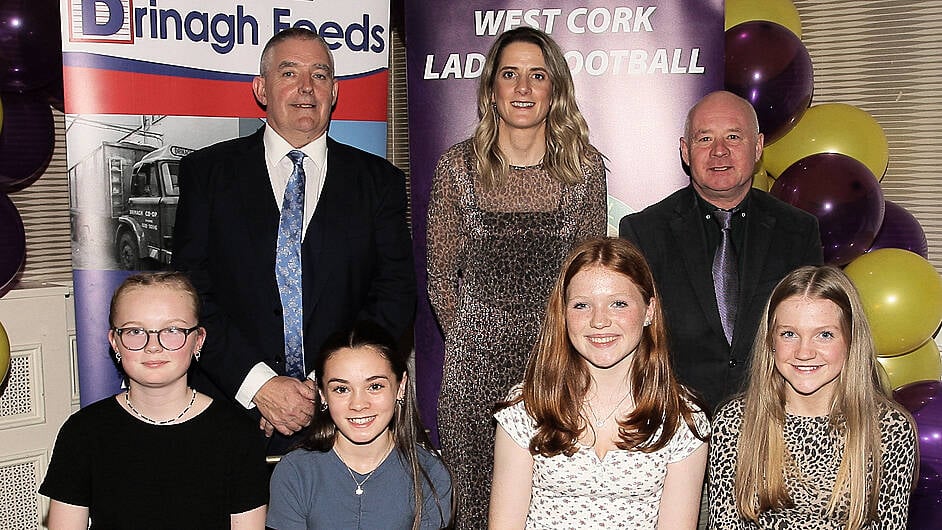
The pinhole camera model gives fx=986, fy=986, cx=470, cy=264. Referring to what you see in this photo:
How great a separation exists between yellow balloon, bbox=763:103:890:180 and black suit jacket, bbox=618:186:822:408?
3.33 ft

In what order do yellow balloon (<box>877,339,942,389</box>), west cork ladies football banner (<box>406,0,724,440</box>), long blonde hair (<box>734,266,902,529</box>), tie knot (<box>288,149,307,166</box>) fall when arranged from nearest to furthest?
long blonde hair (<box>734,266,902,529</box>)
tie knot (<box>288,149,307,166</box>)
west cork ladies football banner (<box>406,0,724,440</box>)
yellow balloon (<box>877,339,942,389</box>)

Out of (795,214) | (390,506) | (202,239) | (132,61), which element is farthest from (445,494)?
(132,61)

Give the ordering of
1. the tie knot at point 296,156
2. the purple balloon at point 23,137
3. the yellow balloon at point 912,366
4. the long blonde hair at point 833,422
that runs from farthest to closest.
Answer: the yellow balloon at point 912,366 < the purple balloon at point 23,137 < the tie knot at point 296,156 < the long blonde hair at point 833,422

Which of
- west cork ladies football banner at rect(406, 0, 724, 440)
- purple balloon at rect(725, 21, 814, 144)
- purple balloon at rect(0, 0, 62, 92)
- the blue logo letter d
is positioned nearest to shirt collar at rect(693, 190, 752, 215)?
west cork ladies football banner at rect(406, 0, 724, 440)

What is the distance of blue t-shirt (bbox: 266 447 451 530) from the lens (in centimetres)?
256

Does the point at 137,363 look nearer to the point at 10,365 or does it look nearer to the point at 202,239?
the point at 202,239

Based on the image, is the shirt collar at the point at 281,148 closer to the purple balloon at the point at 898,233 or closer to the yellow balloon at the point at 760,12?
the yellow balloon at the point at 760,12

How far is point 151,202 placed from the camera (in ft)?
10.9

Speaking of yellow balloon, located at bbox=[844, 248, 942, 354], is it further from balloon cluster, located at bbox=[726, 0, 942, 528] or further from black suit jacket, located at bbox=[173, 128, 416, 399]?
black suit jacket, located at bbox=[173, 128, 416, 399]

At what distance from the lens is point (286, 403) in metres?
2.89

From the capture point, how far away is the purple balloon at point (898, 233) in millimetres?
4016

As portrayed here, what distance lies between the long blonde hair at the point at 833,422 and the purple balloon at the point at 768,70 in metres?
1.32

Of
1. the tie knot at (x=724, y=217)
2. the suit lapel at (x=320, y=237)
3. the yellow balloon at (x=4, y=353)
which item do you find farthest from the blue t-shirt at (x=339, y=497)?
the yellow balloon at (x=4, y=353)

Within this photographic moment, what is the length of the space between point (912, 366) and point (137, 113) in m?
3.12
